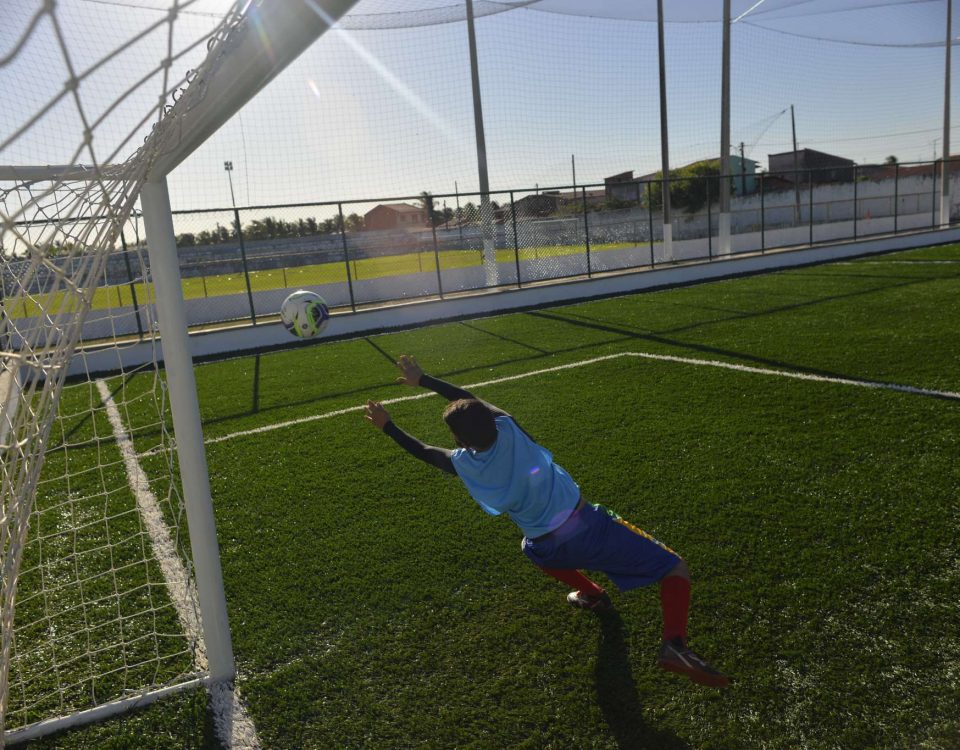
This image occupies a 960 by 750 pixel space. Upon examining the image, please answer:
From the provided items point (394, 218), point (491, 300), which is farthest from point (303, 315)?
point (394, 218)

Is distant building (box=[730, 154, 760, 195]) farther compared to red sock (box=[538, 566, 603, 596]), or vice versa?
distant building (box=[730, 154, 760, 195])

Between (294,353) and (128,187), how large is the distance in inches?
338

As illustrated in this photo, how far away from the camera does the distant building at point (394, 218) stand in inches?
677

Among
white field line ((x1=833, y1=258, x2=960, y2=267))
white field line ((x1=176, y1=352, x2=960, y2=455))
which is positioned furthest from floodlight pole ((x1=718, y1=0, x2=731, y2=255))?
white field line ((x1=176, y1=352, x2=960, y2=455))

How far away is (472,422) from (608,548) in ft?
2.43

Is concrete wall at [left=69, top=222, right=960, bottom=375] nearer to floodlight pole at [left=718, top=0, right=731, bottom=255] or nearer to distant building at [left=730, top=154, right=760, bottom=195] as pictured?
floodlight pole at [left=718, top=0, right=731, bottom=255]

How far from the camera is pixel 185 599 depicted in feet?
A: 11.5

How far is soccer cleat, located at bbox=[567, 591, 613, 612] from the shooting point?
3.08m

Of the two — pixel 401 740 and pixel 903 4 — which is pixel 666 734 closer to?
pixel 401 740

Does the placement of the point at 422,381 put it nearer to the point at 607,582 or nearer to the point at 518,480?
the point at 518,480

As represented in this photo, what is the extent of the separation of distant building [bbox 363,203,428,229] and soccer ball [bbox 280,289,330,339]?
9.77 m

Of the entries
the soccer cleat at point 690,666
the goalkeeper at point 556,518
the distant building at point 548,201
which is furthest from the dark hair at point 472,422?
the distant building at point 548,201

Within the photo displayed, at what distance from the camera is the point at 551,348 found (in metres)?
9.30

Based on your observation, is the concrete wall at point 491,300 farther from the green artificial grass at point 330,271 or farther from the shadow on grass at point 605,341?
the shadow on grass at point 605,341
